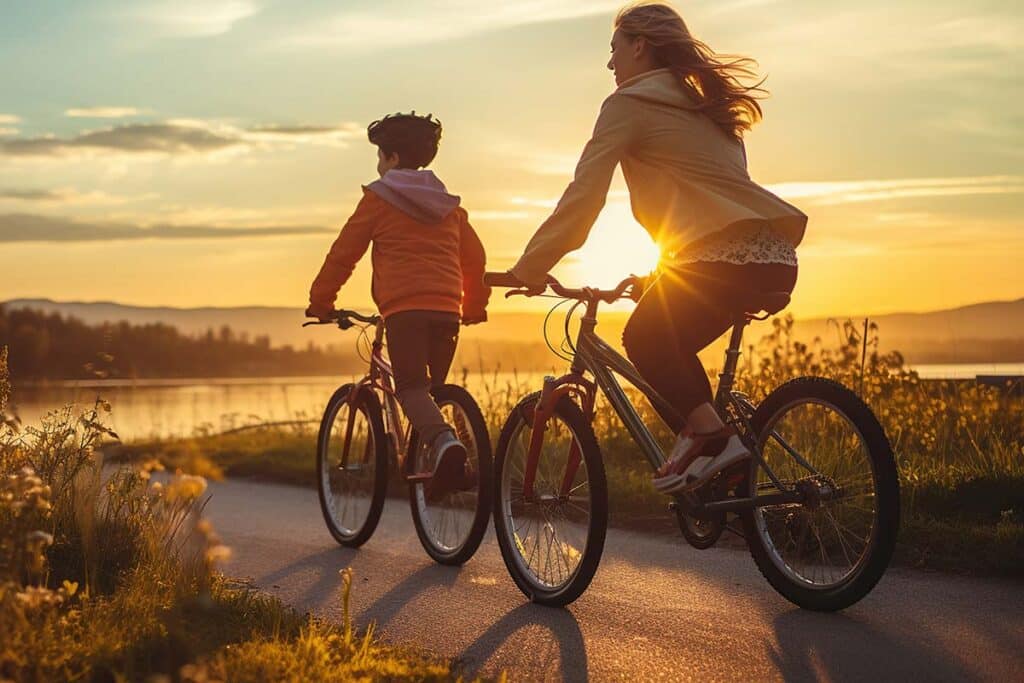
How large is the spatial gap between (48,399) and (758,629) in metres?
4.15

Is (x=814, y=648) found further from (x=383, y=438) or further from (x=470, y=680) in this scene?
(x=383, y=438)

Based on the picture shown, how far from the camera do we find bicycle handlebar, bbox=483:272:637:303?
5.91 m

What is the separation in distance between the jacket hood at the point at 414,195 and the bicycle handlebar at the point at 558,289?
134 centimetres

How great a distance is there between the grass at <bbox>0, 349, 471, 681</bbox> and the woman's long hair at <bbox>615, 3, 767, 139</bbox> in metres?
2.62

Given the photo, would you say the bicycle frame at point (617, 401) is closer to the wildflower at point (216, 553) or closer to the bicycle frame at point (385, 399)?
the bicycle frame at point (385, 399)

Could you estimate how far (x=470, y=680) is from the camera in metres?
4.67

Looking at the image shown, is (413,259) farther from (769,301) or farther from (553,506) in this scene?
(769,301)

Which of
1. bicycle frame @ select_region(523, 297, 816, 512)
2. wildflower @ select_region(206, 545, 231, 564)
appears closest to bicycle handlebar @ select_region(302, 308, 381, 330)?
bicycle frame @ select_region(523, 297, 816, 512)

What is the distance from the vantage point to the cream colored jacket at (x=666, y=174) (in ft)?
17.9

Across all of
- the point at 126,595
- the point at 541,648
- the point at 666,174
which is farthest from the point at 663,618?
the point at 126,595

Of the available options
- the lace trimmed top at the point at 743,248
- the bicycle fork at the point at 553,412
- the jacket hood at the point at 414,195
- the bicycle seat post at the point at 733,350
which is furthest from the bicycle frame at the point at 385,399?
the lace trimmed top at the point at 743,248

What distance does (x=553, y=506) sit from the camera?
243 inches

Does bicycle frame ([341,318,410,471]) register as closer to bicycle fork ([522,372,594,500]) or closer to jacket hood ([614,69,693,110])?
bicycle fork ([522,372,594,500])

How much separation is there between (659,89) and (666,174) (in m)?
0.36
